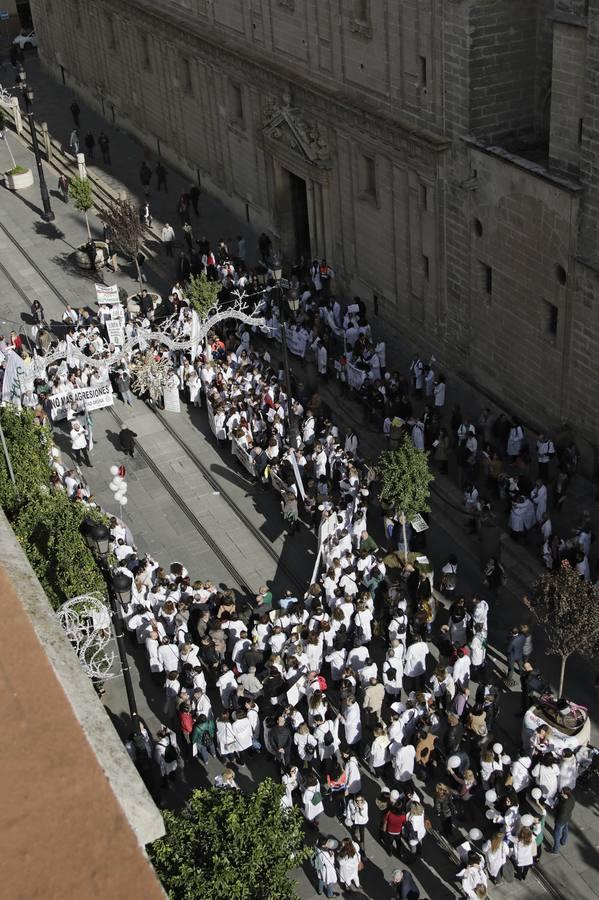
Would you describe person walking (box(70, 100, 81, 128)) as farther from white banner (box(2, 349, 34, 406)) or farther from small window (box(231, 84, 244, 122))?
white banner (box(2, 349, 34, 406))

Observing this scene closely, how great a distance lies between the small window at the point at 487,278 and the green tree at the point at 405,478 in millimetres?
7588

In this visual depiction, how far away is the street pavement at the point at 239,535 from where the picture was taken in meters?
18.8

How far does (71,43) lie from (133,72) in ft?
28.2

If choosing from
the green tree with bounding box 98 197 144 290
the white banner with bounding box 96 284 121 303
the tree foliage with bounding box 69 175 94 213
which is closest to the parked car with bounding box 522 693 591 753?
the white banner with bounding box 96 284 121 303

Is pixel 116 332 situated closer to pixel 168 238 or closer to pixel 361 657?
pixel 168 238

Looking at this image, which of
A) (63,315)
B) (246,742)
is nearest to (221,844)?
(246,742)

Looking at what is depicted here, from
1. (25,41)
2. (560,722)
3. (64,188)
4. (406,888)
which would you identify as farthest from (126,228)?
(25,41)

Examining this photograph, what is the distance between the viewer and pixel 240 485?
28.5 metres

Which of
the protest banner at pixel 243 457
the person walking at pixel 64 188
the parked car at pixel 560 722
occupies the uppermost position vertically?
the parked car at pixel 560 722

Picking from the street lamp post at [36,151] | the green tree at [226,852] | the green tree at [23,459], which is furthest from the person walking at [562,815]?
the street lamp post at [36,151]

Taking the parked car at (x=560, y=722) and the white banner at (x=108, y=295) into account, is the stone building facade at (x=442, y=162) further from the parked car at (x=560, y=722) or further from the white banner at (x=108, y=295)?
the parked car at (x=560, y=722)

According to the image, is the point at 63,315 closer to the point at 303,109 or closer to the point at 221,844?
the point at 303,109

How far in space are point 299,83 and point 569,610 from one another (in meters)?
20.2

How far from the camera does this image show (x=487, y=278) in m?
29.8
